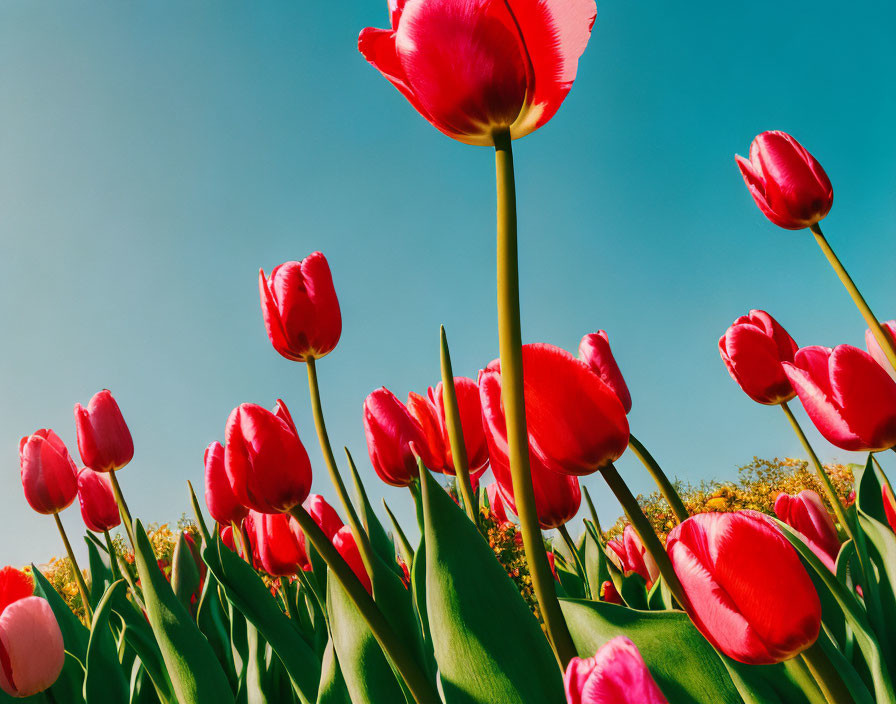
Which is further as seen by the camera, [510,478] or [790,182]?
[790,182]

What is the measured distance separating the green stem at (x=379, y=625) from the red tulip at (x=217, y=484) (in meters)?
1.10

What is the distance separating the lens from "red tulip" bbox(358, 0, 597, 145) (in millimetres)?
761

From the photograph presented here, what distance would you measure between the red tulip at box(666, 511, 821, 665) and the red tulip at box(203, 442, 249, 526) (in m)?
1.69

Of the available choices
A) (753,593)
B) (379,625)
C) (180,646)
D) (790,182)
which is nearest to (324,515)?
(180,646)

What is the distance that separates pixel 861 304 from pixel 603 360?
2.90ft

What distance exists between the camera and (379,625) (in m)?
0.99

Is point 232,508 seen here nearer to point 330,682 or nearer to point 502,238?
point 330,682

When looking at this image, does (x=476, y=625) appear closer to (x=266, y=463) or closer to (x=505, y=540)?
(x=266, y=463)

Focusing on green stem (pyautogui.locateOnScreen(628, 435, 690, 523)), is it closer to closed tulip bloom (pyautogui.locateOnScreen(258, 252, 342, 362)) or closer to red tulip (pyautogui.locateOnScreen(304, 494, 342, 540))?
closed tulip bloom (pyautogui.locateOnScreen(258, 252, 342, 362))

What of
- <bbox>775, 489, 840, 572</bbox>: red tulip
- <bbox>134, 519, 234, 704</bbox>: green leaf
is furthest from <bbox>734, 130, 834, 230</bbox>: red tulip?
<bbox>134, 519, 234, 704</bbox>: green leaf

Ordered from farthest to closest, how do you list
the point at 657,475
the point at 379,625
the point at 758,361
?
the point at 758,361, the point at 657,475, the point at 379,625

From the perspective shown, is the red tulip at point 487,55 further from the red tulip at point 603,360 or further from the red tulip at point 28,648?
the red tulip at point 28,648

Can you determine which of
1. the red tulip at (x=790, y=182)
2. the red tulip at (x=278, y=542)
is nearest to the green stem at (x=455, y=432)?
the red tulip at (x=278, y=542)

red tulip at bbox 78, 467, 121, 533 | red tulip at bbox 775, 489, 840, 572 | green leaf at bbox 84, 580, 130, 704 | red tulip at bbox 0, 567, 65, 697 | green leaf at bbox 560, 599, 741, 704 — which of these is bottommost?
red tulip at bbox 775, 489, 840, 572
